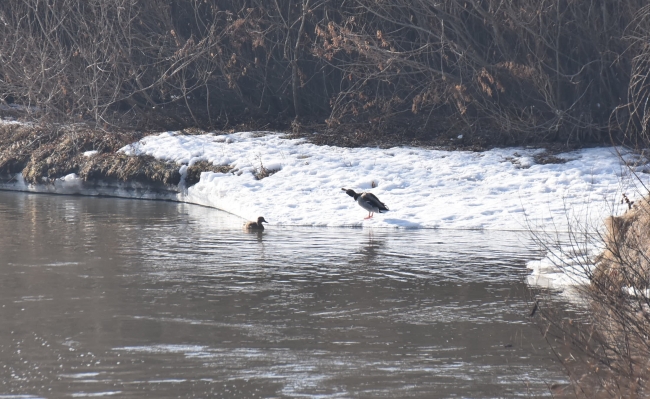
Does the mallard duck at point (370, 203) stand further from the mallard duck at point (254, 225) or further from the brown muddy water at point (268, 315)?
the mallard duck at point (254, 225)

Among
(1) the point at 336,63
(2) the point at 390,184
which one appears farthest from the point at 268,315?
(1) the point at 336,63

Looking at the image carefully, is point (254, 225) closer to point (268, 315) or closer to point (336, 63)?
point (268, 315)

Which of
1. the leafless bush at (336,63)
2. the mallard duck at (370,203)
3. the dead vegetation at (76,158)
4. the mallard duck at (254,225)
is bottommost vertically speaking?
the mallard duck at (254,225)

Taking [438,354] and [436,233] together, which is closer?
[438,354]

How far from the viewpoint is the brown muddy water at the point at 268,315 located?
672 centimetres

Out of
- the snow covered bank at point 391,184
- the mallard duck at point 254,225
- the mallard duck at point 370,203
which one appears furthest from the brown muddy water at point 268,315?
the snow covered bank at point 391,184

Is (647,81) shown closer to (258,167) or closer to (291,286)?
(258,167)

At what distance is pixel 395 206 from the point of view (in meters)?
16.2

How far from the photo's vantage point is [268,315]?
8.81 meters

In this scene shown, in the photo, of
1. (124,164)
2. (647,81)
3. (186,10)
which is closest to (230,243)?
(124,164)

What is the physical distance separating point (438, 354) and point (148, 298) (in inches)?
138

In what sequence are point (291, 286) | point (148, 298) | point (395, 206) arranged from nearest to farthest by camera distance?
point (148, 298), point (291, 286), point (395, 206)

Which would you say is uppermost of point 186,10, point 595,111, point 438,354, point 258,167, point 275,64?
point 186,10

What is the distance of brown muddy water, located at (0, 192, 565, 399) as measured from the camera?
22.0 feet
